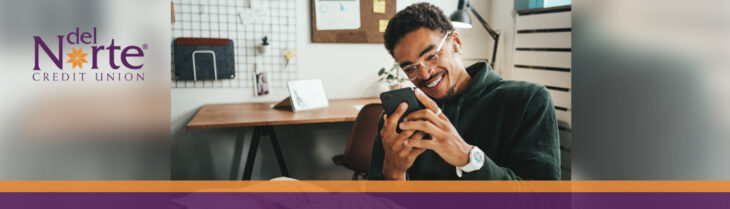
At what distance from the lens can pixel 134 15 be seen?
384mm

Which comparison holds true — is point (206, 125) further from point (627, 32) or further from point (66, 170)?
point (627, 32)

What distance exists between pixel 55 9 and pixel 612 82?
43 centimetres

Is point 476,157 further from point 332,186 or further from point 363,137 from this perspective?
point 363,137

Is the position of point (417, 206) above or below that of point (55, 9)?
below

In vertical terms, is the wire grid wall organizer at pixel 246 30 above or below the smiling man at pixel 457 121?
above

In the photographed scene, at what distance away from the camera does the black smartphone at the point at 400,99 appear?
64cm

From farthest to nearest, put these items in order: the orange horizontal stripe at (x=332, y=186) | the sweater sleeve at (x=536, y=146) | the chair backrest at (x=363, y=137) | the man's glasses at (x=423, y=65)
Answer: the chair backrest at (x=363, y=137), the man's glasses at (x=423, y=65), the sweater sleeve at (x=536, y=146), the orange horizontal stripe at (x=332, y=186)

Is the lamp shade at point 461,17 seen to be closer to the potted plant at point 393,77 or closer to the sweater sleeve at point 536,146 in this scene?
the potted plant at point 393,77

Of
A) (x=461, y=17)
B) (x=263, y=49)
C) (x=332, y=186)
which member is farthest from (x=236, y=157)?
(x=332, y=186)

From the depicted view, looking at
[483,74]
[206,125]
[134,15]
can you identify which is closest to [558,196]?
[134,15]

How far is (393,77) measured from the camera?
2.58m

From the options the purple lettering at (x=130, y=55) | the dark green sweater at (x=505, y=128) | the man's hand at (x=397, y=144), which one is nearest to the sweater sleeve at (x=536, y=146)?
the dark green sweater at (x=505, y=128)

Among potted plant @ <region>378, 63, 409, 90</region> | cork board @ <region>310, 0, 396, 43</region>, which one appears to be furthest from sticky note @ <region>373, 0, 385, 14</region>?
potted plant @ <region>378, 63, 409, 90</region>

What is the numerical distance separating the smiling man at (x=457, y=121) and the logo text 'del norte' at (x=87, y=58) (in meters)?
0.36
